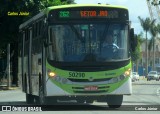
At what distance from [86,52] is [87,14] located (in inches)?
52.4

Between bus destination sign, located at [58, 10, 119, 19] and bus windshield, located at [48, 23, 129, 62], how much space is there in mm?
310

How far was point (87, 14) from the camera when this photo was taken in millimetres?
19422

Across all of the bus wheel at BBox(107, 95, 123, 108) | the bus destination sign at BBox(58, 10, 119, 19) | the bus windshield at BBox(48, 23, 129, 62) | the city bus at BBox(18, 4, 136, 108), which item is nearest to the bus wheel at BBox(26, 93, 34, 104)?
the bus wheel at BBox(107, 95, 123, 108)

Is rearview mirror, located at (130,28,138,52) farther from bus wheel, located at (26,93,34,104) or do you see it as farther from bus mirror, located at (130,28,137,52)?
bus wheel, located at (26,93,34,104)

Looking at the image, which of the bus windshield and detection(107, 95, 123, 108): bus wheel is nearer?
the bus windshield

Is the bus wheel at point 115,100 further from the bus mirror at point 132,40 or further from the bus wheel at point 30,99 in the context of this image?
the bus wheel at point 30,99

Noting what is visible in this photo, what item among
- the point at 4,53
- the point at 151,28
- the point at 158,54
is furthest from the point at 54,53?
the point at 158,54

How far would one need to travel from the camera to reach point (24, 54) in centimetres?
2578

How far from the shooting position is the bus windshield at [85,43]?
1908 cm

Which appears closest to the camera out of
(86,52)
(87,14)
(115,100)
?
(86,52)

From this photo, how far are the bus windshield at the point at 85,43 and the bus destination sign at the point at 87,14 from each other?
31cm

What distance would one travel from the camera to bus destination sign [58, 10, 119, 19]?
19.3m

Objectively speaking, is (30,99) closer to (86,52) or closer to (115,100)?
(115,100)

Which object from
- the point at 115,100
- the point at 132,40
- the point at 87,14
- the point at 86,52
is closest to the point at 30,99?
the point at 115,100
